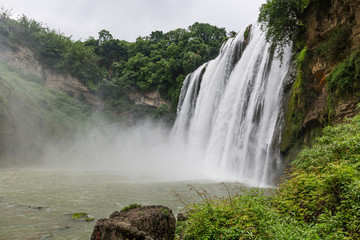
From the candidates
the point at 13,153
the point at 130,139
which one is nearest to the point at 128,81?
the point at 130,139

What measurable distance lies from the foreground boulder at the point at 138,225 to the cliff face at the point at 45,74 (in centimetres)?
3288

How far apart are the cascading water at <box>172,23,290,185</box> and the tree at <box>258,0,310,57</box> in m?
1.63

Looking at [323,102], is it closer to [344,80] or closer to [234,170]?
[344,80]

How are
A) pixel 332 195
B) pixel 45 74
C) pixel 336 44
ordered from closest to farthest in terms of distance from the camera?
pixel 332 195
pixel 336 44
pixel 45 74

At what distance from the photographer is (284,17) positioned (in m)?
10.8

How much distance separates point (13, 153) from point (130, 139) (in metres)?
14.8

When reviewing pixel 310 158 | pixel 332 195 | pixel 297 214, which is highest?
pixel 310 158

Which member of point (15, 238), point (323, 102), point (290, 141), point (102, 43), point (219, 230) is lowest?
point (15, 238)

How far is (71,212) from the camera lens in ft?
21.5

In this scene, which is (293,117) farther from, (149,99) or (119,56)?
(119,56)

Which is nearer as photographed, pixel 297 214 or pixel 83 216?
pixel 297 214

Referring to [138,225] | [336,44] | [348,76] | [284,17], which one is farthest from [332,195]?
[284,17]

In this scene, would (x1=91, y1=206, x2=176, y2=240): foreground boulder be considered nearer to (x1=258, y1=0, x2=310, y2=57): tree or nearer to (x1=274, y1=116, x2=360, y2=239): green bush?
(x1=274, y1=116, x2=360, y2=239): green bush

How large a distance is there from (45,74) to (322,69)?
33.0 metres
